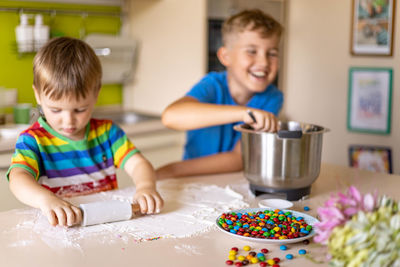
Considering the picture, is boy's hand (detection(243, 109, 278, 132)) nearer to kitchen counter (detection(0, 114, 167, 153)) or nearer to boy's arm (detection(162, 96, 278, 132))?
boy's arm (detection(162, 96, 278, 132))

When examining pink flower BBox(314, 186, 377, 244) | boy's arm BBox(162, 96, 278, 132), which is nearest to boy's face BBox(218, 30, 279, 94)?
boy's arm BBox(162, 96, 278, 132)

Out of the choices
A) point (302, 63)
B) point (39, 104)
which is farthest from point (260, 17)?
point (302, 63)

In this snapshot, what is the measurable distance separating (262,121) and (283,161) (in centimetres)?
12

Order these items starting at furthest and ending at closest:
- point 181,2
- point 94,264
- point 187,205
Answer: point 181,2 < point 187,205 < point 94,264

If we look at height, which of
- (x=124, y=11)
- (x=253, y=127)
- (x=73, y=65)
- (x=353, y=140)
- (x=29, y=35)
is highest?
(x=124, y=11)

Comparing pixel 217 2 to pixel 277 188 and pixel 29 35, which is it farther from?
pixel 277 188

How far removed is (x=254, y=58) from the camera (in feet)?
5.02

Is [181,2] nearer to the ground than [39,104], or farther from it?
farther from it

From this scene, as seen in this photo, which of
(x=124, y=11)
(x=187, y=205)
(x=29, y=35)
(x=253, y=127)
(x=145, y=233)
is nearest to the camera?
(x=145, y=233)

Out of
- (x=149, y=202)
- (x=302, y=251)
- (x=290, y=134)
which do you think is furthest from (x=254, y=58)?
(x=302, y=251)

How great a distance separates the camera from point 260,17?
1.56 meters

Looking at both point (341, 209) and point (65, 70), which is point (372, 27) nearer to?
point (65, 70)

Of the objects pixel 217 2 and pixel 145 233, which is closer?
pixel 145 233

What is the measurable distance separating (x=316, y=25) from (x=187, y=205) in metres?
2.11
